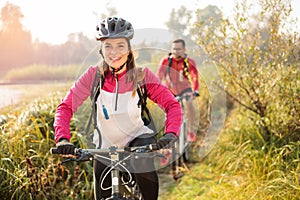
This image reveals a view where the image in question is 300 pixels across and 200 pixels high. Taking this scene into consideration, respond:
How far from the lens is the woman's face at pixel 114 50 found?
2658mm

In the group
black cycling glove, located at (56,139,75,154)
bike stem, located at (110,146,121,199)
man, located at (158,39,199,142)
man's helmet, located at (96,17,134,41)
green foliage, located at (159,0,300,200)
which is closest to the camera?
black cycling glove, located at (56,139,75,154)

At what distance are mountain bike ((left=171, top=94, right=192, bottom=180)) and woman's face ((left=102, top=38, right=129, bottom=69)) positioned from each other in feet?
9.49

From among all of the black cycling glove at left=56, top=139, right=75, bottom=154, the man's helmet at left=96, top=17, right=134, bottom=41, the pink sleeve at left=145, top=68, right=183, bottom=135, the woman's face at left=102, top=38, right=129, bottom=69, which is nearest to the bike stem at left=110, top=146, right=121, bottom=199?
the black cycling glove at left=56, top=139, right=75, bottom=154

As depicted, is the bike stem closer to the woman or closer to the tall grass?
the woman

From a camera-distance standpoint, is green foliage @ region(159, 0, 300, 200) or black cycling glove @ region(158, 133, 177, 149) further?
green foliage @ region(159, 0, 300, 200)

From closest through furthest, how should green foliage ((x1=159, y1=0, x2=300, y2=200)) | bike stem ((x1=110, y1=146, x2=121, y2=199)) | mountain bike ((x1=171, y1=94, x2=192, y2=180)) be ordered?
1. bike stem ((x1=110, y1=146, x2=121, y2=199))
2. green foliage ((x1=159, y1=0, x2=300, y2=200))
3. mountain bike ((x1=171, y1=94, x2=192, y2=180))

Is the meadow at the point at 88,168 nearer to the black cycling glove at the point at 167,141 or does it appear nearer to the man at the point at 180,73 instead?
the man at the point at 180,73

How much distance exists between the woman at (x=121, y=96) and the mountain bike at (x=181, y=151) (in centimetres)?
281

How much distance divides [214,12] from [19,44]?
504 cm

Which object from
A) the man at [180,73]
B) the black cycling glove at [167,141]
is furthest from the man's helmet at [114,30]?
the man at [180,73]

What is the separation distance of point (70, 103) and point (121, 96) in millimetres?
345

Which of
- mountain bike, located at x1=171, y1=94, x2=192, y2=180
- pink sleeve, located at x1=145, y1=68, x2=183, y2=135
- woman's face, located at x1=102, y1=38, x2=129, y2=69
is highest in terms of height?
woman's face, located at x1=102, y1=38, x2=129, y2=69

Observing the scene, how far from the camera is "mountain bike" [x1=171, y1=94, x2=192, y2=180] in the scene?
18.4 feet

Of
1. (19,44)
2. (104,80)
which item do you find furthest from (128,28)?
(19,44)
